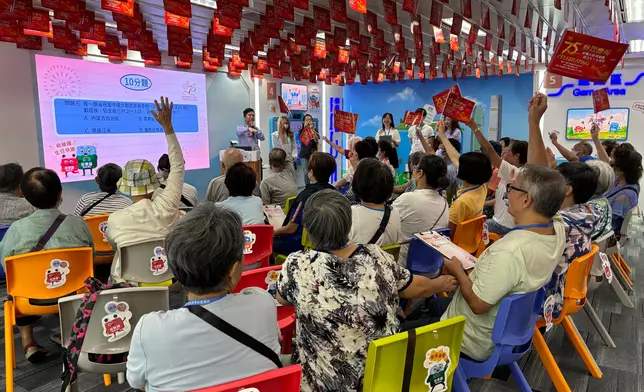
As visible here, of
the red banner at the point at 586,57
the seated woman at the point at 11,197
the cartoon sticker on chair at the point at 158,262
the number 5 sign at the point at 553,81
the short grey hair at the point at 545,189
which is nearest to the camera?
the short grey hair at the point at 545,189

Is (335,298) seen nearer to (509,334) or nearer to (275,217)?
(509,334)

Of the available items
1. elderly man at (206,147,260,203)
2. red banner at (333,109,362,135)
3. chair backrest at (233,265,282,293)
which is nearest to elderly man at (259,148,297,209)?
elderly man at (206,147,260,203)

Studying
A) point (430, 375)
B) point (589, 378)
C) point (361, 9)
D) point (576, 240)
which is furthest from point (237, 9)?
point (589, 378)

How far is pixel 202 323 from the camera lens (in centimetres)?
120

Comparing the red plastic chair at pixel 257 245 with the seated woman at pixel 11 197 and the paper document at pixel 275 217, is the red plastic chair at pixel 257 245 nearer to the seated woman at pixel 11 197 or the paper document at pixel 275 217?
the paper document at pixel 275 217

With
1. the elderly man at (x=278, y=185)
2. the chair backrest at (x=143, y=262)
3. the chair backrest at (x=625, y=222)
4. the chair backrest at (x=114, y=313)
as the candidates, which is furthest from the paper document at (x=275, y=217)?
the chair backrest at (x=625, y=222)

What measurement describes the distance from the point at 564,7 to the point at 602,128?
16.2 feet

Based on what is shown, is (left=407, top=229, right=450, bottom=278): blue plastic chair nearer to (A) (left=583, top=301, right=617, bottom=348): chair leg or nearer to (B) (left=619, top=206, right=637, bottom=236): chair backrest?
(A) (left=583, top=301, right=617, bottom=348): chair leg

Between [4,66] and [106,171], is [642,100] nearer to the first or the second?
[106,171]

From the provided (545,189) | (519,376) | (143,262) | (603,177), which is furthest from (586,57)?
(143,262)

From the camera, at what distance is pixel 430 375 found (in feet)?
5.18

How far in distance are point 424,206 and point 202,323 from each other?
2110 mm

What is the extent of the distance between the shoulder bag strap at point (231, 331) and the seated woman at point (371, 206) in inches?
48.0

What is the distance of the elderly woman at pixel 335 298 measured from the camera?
4.97 feet
